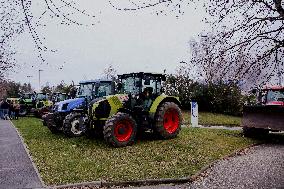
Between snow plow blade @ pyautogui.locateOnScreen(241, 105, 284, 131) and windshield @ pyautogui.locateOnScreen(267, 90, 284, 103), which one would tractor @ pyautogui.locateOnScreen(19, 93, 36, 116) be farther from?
snow plow blade @ pyautogui.locateOnScreen(241, 105, 284, 131)

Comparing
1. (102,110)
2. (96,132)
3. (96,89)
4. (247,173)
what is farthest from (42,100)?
(247,173)

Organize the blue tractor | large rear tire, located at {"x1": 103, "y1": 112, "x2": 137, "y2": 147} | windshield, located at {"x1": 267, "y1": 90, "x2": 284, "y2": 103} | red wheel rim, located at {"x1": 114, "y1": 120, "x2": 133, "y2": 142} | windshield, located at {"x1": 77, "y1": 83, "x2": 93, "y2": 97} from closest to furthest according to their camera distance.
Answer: large rear tire, located at {"x1": 103, "y1": 112, "x2": 137, "y2": 147} → red wheel rim, located at {"x1": 114, "y1": 120, "x2": 133, "y2": 142} → the blue tractor → windshield, located at {"x1": 77, "y1": 83, "x2": 93, "y2": 97} → windshield, located at {"x1": 267, "y1": 90, "x2": 284, "y2": 103}

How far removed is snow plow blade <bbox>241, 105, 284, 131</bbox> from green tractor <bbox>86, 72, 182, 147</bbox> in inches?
130

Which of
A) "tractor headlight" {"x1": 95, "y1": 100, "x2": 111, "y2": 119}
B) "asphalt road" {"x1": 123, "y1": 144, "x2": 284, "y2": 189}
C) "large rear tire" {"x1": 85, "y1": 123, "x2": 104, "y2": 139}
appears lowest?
"asphalt road" {"x1": 123, "y1": 144, "x2": 284, "y2": 189}

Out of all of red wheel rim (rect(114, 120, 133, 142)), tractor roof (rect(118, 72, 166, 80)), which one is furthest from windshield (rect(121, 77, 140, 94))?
red wheel rim (rect(114, 120, 133, 142))

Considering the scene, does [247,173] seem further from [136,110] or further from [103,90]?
[103,90]

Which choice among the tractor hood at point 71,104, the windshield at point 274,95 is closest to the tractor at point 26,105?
the tractor hood at point 71,104

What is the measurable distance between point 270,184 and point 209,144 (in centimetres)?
465

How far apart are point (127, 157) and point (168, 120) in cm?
403

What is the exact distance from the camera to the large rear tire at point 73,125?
1611 centimetres

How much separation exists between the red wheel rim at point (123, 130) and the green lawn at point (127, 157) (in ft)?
1.59

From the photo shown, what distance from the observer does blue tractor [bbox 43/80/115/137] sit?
16.3 metres

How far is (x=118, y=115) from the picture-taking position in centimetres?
1348

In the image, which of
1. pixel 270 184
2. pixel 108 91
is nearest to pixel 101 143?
pixel 108 91
